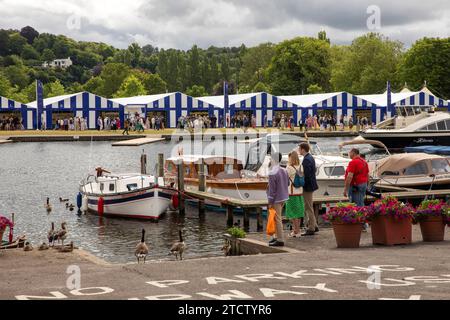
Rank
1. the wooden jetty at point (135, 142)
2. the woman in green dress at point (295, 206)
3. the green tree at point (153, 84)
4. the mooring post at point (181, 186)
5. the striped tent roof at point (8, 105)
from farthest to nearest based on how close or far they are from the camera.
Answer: the green tree at point (153, 84), the striped tent roof at point (8, 105), the wooden jetty at point (135, 142), the mooring post at point (181, 186), the woman in green dress at point (295, 206)

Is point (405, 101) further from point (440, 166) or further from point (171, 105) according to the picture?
point (440, 166)

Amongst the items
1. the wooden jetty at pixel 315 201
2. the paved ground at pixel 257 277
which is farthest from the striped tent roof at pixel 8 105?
the paved ground at pixel 257 277

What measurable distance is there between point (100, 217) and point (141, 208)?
1.93 meters

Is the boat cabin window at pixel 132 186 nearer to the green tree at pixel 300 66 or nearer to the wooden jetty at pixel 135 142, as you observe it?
the wooden jetty at pixel 135 142

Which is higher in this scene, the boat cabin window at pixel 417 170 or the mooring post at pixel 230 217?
the boat cabin window at pixel 417 170

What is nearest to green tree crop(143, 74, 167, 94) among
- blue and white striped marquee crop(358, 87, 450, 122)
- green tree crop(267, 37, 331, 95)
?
green tree crop(267, 37, 331, 95)

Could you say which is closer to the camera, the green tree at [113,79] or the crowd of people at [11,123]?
the crowd of people at [11,123]

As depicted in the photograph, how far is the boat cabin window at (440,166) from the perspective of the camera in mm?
33062

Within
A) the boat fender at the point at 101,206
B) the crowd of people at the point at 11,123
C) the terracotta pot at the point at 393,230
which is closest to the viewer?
the terracotta pot at the point at 393,230

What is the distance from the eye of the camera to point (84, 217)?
113 ft

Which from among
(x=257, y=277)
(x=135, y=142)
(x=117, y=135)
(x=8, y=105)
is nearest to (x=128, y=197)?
(x=257, y=277)

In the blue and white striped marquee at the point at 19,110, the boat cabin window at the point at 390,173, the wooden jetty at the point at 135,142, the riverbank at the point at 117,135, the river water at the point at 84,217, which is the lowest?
the river water at the point at 84,217

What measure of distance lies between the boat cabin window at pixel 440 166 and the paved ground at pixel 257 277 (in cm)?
1622
